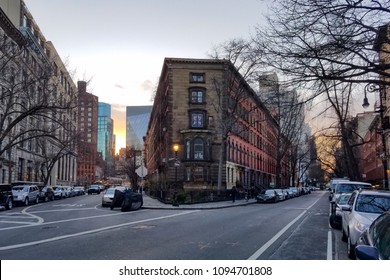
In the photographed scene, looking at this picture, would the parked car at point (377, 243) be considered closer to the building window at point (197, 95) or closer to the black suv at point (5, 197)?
the black suv at point (5, 197)

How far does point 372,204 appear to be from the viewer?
35.9ft

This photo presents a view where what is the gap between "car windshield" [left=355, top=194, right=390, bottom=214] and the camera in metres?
10.6

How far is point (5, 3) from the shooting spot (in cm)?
4697

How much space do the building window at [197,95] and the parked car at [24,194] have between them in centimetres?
2204

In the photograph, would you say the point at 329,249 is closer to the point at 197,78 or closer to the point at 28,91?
the point at 28,91

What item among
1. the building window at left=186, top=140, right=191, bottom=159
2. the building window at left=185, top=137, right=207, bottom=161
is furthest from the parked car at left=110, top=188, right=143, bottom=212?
the building window at left=185, top=137, right=207, bottom=161

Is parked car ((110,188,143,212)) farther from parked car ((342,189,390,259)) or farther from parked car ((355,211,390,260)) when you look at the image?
parked car ((355,211,390,260))

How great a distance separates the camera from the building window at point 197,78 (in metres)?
51.6

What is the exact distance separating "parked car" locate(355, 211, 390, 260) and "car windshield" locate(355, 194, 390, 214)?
15.0 ft

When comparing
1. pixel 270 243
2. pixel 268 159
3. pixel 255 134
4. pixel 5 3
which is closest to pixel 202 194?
pixel 270 243

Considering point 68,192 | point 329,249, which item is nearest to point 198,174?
point 68,192

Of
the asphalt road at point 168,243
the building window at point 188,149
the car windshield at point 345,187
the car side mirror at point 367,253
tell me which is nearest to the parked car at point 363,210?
the asphalt road at point 168,243

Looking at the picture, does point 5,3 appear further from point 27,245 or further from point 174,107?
point 27,245

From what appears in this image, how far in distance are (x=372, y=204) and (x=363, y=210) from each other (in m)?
0.50
